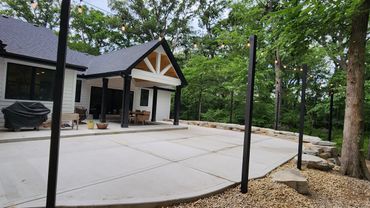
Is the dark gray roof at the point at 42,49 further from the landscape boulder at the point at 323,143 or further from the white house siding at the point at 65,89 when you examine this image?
the landscape boulder at the point at 323,143

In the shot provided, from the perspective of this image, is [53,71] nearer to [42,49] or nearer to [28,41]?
[42,49]

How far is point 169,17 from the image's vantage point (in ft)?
79.9

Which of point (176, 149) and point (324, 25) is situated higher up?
point (324, 25)

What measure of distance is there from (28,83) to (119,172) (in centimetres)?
692

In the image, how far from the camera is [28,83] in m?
8.30

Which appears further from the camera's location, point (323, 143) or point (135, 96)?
point (135, 96)

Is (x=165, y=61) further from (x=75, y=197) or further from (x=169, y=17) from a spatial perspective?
(x=169, y=17)

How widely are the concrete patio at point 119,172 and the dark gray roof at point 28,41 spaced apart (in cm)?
411

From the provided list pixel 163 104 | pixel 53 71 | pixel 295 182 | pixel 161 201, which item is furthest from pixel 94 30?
pixel 295 182

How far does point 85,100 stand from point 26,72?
4585 mm

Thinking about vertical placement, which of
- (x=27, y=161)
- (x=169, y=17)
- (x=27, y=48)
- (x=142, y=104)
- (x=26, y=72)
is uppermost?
(x=169, y=17)

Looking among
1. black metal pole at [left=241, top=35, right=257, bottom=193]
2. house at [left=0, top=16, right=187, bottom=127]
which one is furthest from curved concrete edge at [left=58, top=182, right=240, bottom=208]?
house at [left=0, top=16, right=187, bottom=127]

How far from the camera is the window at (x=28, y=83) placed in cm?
786

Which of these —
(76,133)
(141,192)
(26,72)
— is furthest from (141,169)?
(26,72)
